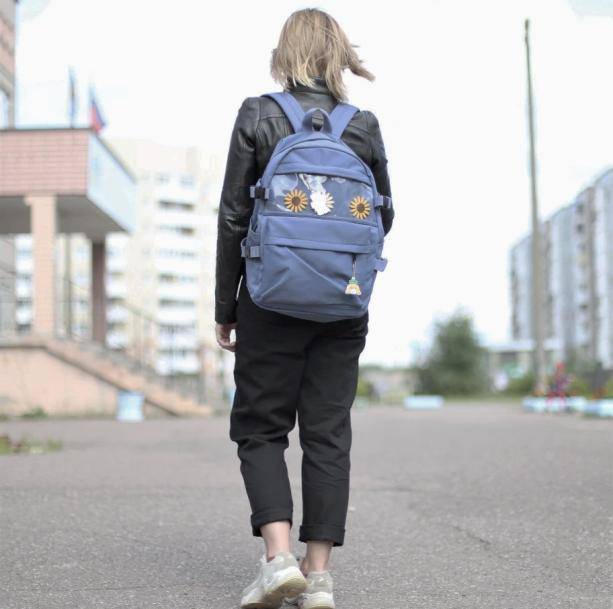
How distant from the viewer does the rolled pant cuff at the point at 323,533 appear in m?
3.28

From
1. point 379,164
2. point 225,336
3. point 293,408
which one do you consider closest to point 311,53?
point 379,164

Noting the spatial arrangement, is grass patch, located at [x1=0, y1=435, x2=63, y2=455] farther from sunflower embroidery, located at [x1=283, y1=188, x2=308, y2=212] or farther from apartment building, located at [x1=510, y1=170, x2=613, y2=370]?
apartment building, located at [x1=510, y1=170, x2=613, y2=370]

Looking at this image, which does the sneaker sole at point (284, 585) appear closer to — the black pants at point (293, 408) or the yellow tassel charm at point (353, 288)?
the black pants at point (293, 408)

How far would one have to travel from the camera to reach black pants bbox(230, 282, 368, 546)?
10.7ft

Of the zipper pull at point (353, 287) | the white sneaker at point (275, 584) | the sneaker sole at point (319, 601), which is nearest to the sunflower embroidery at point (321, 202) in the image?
the zipper pull at point (353, 287)

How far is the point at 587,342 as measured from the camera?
4043 inches

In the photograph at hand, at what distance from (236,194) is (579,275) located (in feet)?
342

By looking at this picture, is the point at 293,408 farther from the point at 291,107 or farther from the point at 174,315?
the point at 174,315

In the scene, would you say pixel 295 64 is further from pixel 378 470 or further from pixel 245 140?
pixel 378 470

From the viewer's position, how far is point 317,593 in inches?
124

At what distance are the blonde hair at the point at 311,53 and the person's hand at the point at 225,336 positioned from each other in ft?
2.79

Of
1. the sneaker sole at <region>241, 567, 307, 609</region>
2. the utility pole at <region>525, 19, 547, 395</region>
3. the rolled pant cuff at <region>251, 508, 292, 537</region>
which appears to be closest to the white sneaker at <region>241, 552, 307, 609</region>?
the sneaker sole at <region>241, 567, 307, 609</region>

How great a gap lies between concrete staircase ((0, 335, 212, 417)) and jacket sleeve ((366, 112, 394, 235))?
1645cm


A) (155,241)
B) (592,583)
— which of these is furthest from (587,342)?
(592,583)
